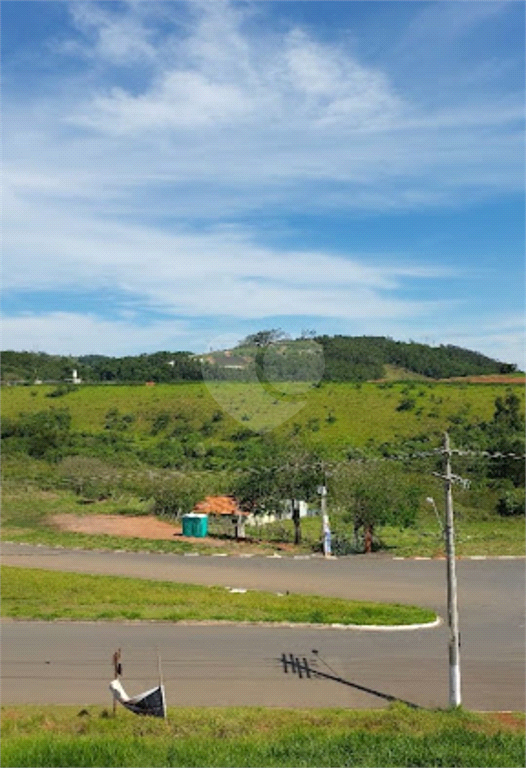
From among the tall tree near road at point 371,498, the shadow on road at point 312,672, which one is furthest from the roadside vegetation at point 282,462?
the shadow on road at point 312,672

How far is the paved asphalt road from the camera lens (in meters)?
15.0

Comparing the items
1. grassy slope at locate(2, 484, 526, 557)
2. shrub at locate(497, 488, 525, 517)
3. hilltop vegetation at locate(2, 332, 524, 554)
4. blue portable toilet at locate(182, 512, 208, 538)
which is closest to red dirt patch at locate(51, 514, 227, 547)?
blue portable toilet at locate(182, 512, 208, 538)

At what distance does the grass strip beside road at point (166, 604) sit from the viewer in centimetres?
2062

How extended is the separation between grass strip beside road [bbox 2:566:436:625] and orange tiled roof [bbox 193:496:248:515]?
578 inches

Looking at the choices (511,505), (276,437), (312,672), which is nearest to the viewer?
(312,672)

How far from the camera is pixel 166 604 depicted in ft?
74.1

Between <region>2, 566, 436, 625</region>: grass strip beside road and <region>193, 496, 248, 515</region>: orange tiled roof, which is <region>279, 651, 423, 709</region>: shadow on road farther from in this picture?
<region>193, 496, 248, 515</region>: orange tiled roof

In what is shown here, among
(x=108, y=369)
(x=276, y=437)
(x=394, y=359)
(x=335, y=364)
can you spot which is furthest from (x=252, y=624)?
(x=108, y=369)

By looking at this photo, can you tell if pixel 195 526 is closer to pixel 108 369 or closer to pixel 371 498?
pixel 371 498

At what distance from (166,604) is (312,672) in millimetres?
7259

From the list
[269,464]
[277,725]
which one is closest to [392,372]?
[269,464]

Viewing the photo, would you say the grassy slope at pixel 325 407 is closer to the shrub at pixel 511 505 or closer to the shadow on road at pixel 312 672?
the shrub at pixel 511 505

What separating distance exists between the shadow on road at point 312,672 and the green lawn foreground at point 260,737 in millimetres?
755

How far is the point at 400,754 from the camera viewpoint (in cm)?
1109
